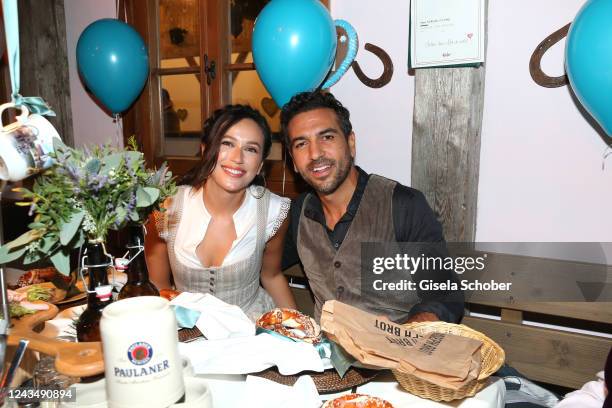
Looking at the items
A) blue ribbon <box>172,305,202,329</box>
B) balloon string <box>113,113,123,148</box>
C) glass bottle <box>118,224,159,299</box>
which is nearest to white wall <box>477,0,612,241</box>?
blue ribbon <box>172,305,202,329</box>

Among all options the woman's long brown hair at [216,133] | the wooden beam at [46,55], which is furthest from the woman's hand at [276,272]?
the wooden beam at [46,55]

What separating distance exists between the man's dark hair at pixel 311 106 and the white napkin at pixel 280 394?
1.27 metres

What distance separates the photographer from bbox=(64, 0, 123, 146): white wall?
3.41 m

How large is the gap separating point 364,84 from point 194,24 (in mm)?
1243

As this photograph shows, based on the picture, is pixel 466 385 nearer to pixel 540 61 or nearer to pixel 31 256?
pixel 31 256

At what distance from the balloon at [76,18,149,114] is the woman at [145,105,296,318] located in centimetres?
114

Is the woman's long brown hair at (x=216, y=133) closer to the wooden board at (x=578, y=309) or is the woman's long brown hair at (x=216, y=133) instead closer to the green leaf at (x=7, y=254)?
the green leaf at (x=7, y=254)

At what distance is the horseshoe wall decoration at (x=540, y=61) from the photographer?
1.92 m

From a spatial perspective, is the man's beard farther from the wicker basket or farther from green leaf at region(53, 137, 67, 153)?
green leaf at region(53, 137, 67, 153)

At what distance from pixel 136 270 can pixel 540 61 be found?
177cm

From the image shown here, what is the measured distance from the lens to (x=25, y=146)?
91 centimetres

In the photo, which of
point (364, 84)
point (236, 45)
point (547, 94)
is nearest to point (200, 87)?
point (236, 45)

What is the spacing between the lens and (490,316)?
7.33 feet

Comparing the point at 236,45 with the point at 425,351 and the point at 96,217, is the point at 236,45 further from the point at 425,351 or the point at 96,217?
the point at 425,351
